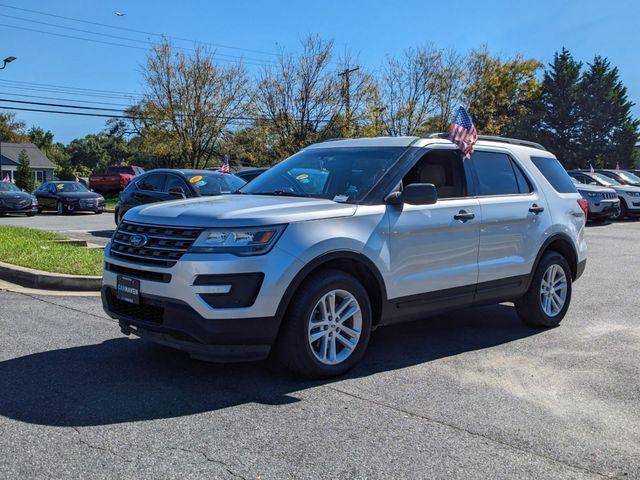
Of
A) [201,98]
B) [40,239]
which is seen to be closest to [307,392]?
[40,239]

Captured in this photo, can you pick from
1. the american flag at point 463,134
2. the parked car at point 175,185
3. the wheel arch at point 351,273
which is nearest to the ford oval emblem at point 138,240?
the wheel arch at point 351,273

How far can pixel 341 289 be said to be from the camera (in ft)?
15.3

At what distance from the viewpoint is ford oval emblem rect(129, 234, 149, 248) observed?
15.1ft

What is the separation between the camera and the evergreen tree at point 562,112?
56656 mm

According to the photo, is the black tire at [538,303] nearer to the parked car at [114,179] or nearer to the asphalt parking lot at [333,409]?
the asphalt parking lot at [333,409]

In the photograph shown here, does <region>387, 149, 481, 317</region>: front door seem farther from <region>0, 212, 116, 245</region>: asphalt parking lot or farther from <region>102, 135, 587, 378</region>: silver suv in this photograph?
<region>0, 212, 116, 245</region>: asphalt parking lot

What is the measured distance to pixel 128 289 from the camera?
4621 millimetres

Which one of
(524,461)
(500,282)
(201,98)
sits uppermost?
(201,98)

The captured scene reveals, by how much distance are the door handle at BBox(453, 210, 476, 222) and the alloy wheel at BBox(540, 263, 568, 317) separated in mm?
1372

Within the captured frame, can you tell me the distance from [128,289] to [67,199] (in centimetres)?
2190

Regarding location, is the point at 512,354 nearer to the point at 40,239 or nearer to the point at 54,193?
the point at 40,239

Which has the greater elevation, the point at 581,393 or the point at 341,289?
the point at 341,289

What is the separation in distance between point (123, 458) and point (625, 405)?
326 cm

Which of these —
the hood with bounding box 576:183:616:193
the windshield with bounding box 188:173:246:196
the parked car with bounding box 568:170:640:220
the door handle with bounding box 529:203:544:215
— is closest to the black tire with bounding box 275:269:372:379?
the door handle with bounding box 529:203:544:215
